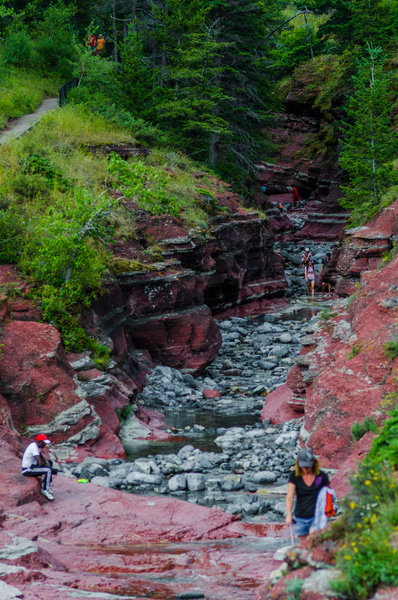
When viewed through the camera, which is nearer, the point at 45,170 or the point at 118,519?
the point at 118,519

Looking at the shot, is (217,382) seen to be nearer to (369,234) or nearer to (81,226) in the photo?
(81,226)

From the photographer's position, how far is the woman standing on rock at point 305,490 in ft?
24.6

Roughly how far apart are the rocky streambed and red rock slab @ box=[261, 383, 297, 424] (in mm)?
342

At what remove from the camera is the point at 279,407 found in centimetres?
1853

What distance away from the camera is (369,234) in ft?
98.7

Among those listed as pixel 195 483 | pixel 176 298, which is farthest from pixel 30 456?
pixel 176 298

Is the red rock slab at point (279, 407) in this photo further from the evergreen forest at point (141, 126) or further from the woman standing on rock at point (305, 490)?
the woman standing on rock at point (305, 490)

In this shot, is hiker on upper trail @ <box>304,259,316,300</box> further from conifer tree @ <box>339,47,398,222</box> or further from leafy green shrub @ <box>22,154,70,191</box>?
leafy green shrub @ <box>22,154,70,191</box>

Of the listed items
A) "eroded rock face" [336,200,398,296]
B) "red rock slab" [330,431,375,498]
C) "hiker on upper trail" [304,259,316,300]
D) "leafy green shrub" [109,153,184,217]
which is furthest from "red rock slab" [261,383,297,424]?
"hiker on upper trail" [304,259,316,300]

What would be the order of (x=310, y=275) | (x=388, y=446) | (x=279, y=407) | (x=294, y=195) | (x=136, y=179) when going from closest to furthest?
(x=388, y=446) < (x=279, y=407) < (x=136, y=179) < (x=310, y=275) < (x=294, y=195)

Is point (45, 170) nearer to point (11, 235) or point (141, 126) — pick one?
point (11, 235)

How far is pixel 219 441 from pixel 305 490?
30.5 ft

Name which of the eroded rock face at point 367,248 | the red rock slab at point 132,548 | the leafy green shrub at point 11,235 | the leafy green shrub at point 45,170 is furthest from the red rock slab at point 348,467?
the eroded rock face at point 367,248

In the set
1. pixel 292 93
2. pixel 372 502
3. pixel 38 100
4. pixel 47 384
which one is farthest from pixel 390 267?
pixel 292 93
